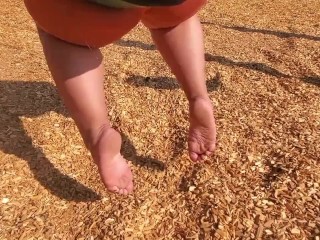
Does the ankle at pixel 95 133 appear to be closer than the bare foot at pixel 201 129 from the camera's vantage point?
Yes

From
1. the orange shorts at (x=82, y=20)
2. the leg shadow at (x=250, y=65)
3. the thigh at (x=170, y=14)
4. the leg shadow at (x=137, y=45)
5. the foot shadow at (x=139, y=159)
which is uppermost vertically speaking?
the orange shorts at (x=82, y=20)

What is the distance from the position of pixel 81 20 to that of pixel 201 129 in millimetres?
521

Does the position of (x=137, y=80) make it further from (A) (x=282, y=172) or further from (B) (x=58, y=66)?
(B) (x=58, y=66)

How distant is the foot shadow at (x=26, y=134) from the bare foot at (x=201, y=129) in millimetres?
337

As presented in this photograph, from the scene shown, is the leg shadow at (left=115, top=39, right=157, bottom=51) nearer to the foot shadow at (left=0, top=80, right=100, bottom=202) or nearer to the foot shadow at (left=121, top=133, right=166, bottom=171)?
the foot shadow at (left=0, top=80, right=100, bottom=202)

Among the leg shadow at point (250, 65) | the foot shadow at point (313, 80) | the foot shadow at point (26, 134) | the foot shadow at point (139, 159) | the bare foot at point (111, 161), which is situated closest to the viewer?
the bare foot at point (111, 161)

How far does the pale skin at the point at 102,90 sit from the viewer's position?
3.77 ft

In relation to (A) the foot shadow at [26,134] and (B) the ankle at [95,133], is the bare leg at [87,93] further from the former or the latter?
(A) the foot shadow at [26,134]

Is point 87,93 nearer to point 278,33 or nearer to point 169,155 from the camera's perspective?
point 169,155

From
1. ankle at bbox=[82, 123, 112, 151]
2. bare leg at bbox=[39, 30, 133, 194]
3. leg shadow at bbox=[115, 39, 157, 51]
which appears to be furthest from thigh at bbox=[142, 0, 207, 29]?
leg shadow at bbox=[115, 39, 157, 51]

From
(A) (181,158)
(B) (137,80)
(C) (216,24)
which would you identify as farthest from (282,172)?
(C) (216,24)

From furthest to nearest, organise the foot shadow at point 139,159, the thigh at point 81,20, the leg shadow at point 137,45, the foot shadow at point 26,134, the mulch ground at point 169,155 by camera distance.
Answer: the leg shadow at point 137,45
the foot shadow at point 139,159
the foot shadow at point 26,134
the mulch ground at point 169,155
the thigh at point 81,20

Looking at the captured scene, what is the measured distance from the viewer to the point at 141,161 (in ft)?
5.49

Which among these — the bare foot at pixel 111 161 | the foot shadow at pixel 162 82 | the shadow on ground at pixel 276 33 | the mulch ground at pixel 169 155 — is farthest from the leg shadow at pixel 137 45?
the bare foot at pixel 111 161
